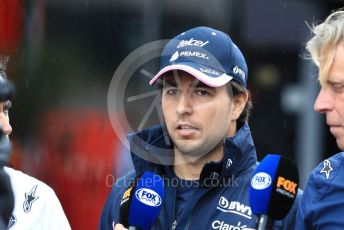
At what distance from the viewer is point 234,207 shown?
3723 mm

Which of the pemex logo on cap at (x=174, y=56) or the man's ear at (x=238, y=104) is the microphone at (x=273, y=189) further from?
the pemex logo on cap at (x=174, y=56)

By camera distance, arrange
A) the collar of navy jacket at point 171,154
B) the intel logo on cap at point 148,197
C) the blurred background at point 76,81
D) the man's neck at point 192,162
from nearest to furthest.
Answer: the intel logo on cap at point 148,197, the collar of navy jacket at point 171,154, the man's neck at point 192,162, the blurred background at point 76,81

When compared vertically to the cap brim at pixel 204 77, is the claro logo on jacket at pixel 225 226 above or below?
below

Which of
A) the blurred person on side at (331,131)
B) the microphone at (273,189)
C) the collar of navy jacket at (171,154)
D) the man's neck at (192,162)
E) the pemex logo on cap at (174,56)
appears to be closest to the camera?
the microphone at (273,189)

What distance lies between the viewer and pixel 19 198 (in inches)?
149

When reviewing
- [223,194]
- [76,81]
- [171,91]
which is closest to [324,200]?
[223,194]

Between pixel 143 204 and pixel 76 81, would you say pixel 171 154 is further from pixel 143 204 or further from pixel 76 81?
pixel 76 81

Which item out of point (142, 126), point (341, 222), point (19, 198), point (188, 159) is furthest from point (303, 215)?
point (142, 126)

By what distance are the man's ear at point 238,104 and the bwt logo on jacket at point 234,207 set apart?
1.39 feet

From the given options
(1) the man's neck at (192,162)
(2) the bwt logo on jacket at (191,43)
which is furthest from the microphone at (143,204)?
(2) the bwt logo on jacket at (191,43)

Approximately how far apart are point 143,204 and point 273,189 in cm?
51

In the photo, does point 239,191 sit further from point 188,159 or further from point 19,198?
point 19,198

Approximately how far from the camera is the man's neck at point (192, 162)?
3875 millimetres

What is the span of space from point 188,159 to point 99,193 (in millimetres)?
2244
